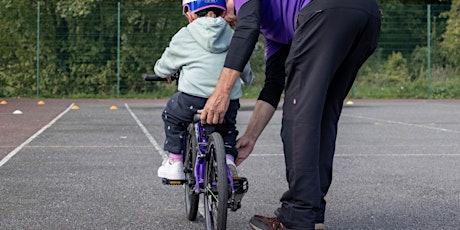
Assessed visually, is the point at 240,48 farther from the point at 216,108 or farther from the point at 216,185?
the point at 216,185

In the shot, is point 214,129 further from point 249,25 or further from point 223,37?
point 249,25

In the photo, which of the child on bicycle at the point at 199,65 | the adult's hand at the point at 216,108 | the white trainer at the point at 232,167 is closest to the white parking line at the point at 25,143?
the child on bicycle at the point at 199,65

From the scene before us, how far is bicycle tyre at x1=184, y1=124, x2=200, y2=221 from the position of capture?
507cm

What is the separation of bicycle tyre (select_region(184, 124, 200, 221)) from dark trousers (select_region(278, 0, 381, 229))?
3.19 feet

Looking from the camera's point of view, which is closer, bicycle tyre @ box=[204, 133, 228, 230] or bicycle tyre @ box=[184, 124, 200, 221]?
bicycle tyre @ box=[204, 133, 228, 230]

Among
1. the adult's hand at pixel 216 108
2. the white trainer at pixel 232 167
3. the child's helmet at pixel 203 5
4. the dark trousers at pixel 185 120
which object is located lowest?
the white trainer at pixel 232 167

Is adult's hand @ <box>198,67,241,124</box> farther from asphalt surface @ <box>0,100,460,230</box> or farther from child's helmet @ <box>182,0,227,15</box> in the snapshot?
asphalt surface @ <box>0,100,460,230</box>

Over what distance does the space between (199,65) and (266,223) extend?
1.08 meters

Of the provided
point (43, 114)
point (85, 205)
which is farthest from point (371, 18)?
point (43, 114)

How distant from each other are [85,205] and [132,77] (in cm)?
2079

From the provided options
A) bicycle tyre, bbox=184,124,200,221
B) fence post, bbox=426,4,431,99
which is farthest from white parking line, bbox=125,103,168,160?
fence post, bbox=426,4,431,99

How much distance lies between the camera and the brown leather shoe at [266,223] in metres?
4.35

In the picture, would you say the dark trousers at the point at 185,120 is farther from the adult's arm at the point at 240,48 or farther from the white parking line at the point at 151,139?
the white parking line at the point at 151,139

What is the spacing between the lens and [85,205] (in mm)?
6039
